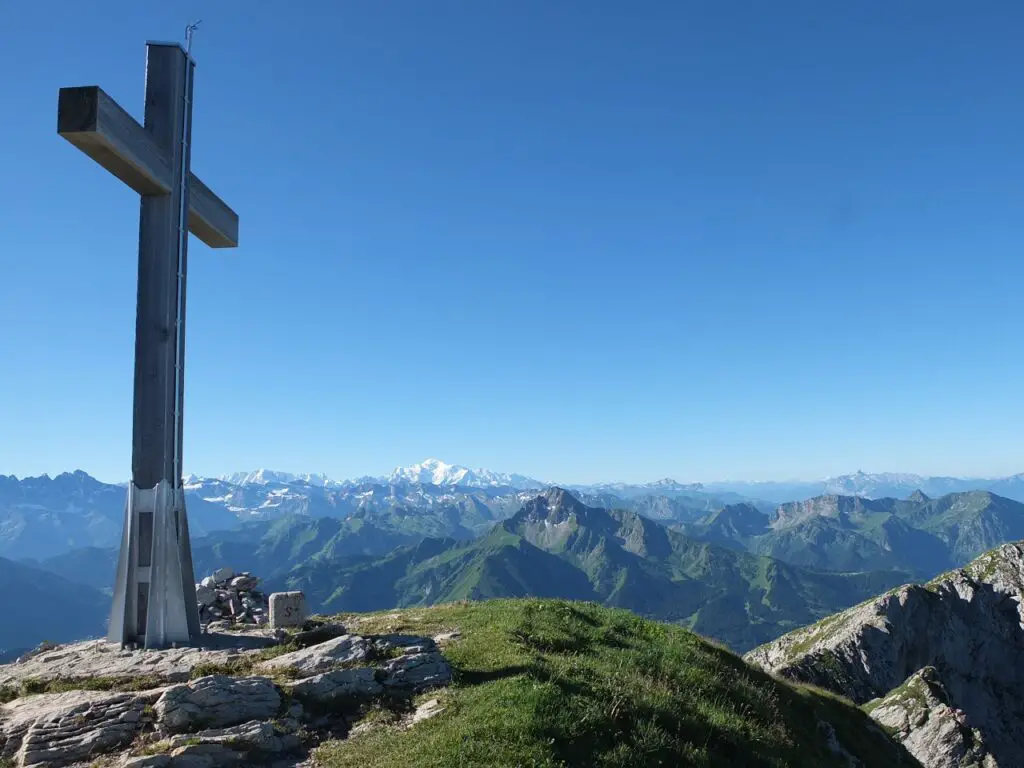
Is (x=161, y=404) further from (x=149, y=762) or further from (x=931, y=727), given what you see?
(x=931, y=727)

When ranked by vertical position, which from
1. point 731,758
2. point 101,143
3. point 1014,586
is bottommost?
point 1014,586

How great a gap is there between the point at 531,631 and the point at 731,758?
23.4ft

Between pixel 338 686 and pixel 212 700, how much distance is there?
102 inches

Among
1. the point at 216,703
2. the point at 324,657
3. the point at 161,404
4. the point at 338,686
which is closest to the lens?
the point at 216,703

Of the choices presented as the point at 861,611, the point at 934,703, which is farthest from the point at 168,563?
the point at 861,611

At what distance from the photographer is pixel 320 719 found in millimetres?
13641

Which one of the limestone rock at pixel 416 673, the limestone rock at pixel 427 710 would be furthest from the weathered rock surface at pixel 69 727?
the limestone rock at pixel 427 710

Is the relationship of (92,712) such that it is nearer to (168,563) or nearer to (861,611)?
(168,563)

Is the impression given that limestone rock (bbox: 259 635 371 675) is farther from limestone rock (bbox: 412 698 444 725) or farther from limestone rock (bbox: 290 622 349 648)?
limestone rock (bbox: 412 698 444 725)

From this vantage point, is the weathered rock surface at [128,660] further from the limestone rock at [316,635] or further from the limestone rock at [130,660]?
the limestone rock at [316,635]

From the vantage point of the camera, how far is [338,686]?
14.5 m

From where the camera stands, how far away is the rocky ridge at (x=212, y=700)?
11797mm

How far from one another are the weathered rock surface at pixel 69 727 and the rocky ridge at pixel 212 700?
0.02 m

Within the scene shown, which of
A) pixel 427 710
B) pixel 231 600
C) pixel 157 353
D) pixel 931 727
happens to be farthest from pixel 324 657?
pixel 931 727
